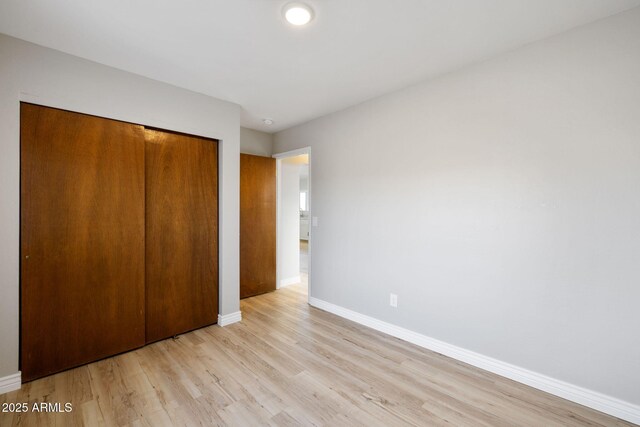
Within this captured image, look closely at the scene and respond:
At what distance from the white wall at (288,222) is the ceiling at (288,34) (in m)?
1.99

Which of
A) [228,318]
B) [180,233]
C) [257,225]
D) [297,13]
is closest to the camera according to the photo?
[297,13]

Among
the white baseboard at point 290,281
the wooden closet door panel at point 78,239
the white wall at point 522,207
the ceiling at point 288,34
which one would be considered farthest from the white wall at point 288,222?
the wooden closet door panel at point 78,239

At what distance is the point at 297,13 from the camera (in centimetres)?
166

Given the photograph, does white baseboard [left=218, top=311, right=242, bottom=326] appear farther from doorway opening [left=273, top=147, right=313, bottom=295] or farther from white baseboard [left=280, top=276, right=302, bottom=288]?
white baseboard [left=280, top=276, right=302, bottom=288]

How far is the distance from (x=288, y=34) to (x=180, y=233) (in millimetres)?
2092

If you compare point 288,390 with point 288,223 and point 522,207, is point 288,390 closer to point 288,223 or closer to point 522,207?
point 522,207

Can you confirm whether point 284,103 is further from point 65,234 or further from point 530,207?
point 530,207

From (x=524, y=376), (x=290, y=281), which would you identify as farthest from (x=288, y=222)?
(x=524, y=376)

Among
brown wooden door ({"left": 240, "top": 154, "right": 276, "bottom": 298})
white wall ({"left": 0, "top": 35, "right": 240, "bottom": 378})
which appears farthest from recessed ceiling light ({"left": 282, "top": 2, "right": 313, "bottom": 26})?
brown wooden door ({"left": 240, "top": 154, "right": 276, "bottom": 298})

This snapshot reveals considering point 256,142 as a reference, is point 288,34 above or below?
above

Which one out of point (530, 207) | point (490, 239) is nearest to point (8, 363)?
point (490, 239)

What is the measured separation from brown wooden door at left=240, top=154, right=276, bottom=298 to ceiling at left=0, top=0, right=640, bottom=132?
5.04ft

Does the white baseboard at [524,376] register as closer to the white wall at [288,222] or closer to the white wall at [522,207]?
the white wall at [522,207]

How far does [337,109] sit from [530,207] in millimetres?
2240
